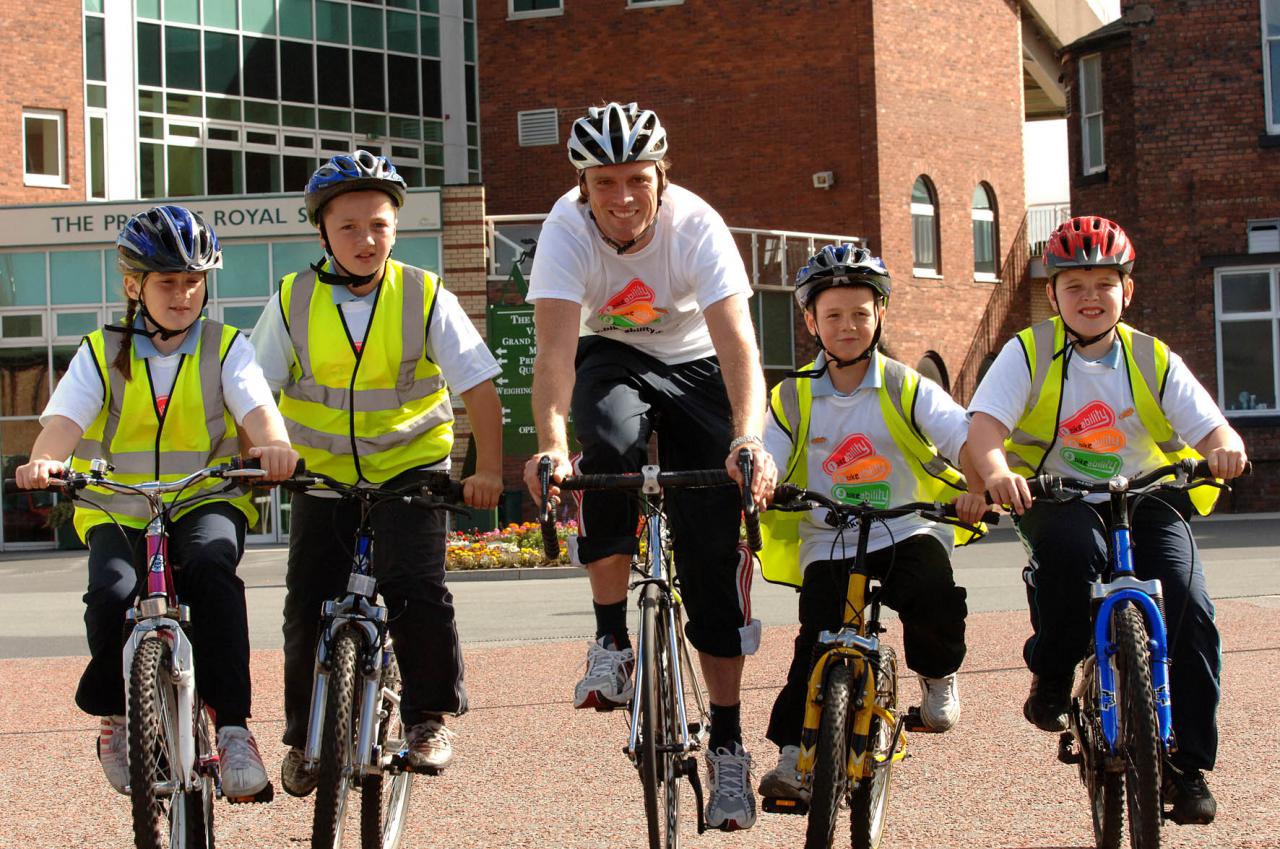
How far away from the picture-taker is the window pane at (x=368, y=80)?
4031cm

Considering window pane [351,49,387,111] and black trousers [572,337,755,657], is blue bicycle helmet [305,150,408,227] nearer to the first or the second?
black trousers [572,337,755,657]

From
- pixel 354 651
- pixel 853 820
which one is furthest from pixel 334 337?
pixel 853 820

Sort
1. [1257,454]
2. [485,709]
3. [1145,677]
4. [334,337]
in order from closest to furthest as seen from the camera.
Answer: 1. [1145,677]
2. [334,337]
3. [485,709]
4. [1257,454]

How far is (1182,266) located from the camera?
2852cm

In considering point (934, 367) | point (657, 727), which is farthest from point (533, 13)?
point (657, 727)

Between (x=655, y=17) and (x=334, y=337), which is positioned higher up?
(x=655, y=17)

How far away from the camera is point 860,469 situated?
5574mm

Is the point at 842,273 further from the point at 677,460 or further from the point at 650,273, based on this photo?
the point at 677,460

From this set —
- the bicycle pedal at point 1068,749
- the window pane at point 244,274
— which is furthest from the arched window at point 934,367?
→ the bicycle pedal at point 1068,749

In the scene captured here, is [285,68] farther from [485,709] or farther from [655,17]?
[485,709]

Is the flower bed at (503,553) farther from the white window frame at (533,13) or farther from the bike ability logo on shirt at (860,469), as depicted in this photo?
the white window frame at (533,13)

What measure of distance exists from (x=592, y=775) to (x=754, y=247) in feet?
85.3

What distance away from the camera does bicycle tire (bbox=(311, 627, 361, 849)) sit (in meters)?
4.61

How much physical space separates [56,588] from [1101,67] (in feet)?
63.6
